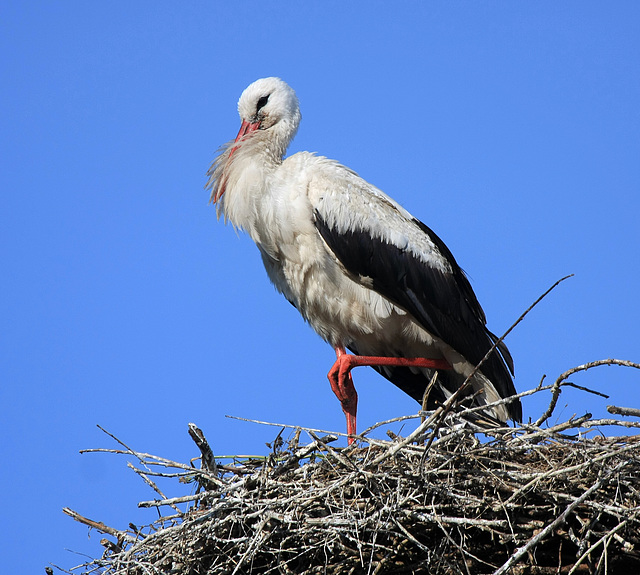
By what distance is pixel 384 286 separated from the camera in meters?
5.56

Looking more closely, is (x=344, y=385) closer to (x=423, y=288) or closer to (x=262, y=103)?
(x=423, y=288)

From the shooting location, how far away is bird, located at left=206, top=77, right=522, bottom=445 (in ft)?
18.1

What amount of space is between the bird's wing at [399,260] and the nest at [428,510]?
1.58 m

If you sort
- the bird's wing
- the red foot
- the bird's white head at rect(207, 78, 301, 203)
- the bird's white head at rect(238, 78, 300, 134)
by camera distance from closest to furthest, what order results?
the bird's wing, the red foot, the bird's white head at rect(207, 78, 301, 203), the bird's white head at rect(238, 78, 300, 134)

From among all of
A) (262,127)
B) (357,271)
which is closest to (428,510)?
(357,271)

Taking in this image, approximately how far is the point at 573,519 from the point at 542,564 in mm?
220

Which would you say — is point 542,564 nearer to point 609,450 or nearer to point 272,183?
point 609,450

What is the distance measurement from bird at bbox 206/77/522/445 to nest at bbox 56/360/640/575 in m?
1.51

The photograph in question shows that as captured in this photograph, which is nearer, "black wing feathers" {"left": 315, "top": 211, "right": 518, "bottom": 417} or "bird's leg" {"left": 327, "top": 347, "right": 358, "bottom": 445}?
"black wing feathers" {"left": 315, "top": 211, "right": 518, "bottom": 417}

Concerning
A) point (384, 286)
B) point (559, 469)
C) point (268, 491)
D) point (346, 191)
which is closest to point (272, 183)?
point (346, 191)

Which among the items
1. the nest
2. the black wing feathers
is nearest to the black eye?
the black wing feathers

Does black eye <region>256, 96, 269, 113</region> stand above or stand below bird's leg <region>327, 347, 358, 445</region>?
above

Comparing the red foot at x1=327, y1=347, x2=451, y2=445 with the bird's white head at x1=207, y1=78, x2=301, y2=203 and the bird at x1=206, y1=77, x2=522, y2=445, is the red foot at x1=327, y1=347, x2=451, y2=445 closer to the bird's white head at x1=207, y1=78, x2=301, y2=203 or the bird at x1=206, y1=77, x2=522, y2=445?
the bird at x1=206, y1=77, x2=522, y2=445

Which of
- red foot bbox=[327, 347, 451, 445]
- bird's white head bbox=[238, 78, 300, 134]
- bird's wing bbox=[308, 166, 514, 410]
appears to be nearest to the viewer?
bird's wing bbox=[308, 166, 514, 410]
